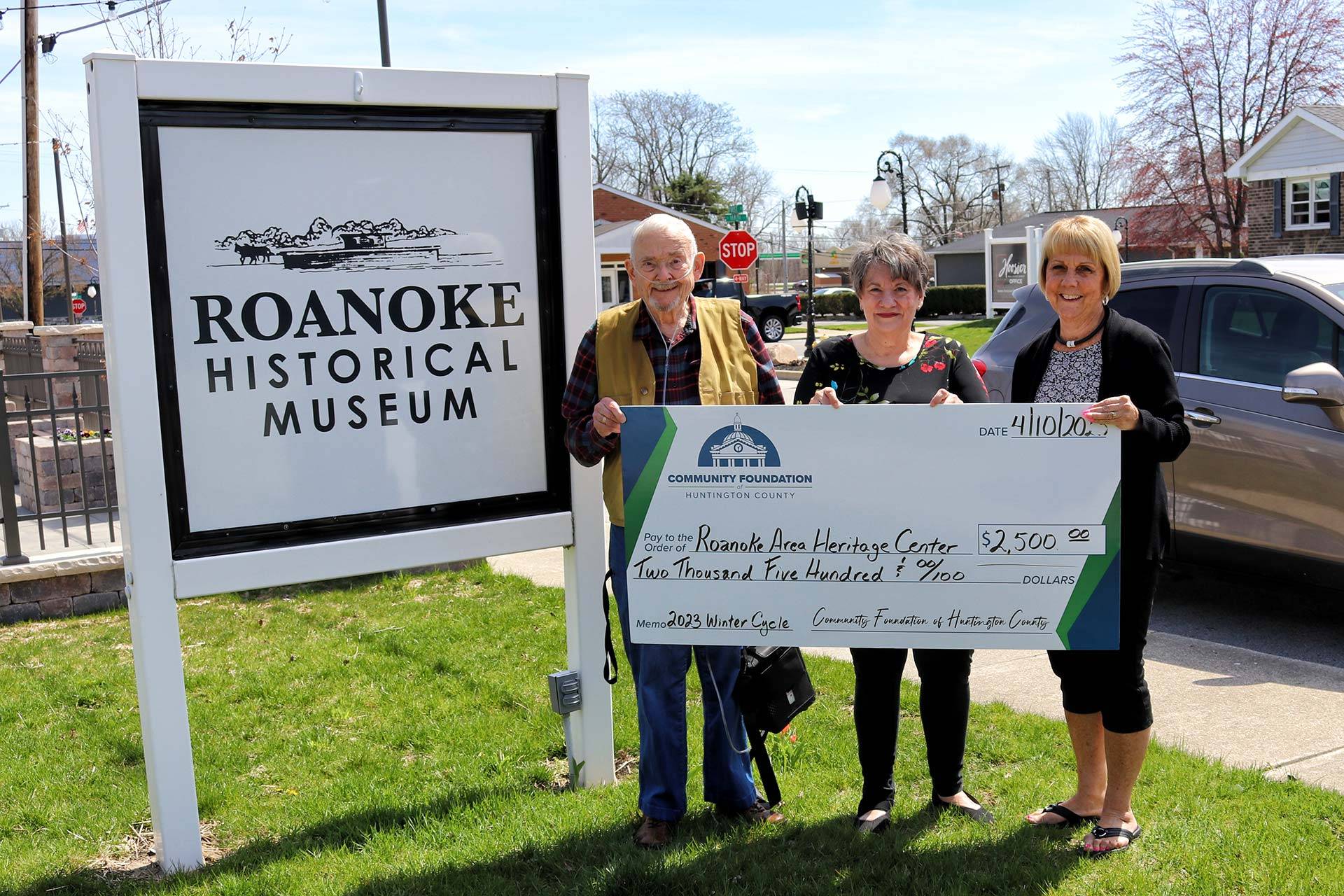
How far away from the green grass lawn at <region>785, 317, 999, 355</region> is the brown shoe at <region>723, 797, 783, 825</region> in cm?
2026

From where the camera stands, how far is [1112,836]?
3.45m

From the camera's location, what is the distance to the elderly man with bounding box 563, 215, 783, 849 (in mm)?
3557

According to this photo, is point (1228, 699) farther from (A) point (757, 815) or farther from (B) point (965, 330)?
(B) point (965, 330)

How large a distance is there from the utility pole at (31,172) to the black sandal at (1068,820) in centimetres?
1797

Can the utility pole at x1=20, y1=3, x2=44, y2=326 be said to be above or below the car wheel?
above

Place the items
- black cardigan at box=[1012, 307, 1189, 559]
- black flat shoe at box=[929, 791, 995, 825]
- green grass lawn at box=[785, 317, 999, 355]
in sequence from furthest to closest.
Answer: green grass lawn at box=[785, 317, 999, 355]
black flat shoe at box=[929, 791, 995, 825]
black cardigan at box=[1012, 307, 1189, 559]

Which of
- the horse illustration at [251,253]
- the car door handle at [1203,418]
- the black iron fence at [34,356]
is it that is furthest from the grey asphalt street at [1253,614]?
the black iron fence at [34,356]

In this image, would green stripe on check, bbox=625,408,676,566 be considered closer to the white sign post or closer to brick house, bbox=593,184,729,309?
the white sign post

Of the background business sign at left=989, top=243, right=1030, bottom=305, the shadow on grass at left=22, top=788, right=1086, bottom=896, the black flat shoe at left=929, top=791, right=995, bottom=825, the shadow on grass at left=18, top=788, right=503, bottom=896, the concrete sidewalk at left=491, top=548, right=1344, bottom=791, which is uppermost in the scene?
the background business sign at left=989, top=243, right=1030, bottom=305

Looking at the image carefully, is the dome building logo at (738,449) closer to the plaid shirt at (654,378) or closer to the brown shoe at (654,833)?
the plaid shirt at (654,378)

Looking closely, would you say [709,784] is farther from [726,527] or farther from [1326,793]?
[1326,793]

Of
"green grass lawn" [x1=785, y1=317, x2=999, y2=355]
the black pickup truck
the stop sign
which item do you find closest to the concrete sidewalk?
the stop sign

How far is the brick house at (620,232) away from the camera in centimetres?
4738

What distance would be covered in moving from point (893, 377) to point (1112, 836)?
1497 mm
